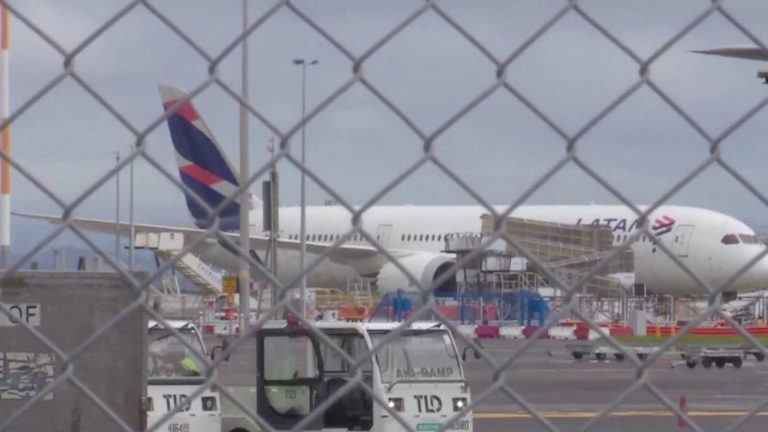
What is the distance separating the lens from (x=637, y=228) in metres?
3.13

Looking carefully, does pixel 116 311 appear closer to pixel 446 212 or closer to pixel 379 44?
pixel 379 44

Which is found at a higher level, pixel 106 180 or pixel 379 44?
pixel 379 44

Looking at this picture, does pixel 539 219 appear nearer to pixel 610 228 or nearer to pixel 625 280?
pixel 610 228

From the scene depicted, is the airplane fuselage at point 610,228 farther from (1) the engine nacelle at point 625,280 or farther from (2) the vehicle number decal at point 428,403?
(2) the vehicle number decal at point 428,403

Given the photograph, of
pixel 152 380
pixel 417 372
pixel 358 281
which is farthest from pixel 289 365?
pixel 358 281

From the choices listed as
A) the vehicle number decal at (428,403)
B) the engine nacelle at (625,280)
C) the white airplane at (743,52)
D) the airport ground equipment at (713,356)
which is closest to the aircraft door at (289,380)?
the vehicle number decal at (428,403)

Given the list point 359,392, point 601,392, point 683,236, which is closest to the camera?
point 359,392

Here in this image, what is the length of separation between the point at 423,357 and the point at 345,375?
82cm

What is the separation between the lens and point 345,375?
34.2 feet

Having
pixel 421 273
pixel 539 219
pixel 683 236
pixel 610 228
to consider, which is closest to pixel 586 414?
pixel 421 273

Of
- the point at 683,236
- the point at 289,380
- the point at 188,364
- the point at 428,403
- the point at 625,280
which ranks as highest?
the point at 683,236

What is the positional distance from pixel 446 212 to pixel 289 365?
31.9m

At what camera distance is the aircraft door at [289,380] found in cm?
1076

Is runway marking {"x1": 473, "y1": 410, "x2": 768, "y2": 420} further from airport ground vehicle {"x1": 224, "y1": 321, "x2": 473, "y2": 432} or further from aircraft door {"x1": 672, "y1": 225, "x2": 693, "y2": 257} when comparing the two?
aircraft door {"x1": 672, "y1": 225, "x2": 693, "y2": 257}
